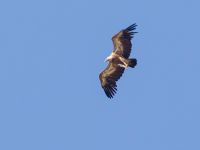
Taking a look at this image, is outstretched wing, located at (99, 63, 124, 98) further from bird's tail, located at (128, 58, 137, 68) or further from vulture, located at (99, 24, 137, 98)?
bird's tail, located at (128, 58, 137, 68)

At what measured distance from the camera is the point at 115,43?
28.9 meters

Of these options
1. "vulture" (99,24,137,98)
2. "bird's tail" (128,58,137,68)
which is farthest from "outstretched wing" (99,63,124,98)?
"bird's tail" (128,58,137,68)

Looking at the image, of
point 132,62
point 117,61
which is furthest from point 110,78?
point 132,62

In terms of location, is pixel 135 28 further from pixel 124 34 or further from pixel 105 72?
pixel 105 72

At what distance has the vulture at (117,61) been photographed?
28453mm

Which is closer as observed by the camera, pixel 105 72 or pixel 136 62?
pixel 136 62

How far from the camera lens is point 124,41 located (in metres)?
28.6

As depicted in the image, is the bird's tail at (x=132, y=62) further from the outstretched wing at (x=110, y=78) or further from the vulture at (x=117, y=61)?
the outstretched wing at (x=110, y=78)

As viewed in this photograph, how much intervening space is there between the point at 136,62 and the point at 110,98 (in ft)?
9.10

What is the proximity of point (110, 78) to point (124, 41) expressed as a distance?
79.2 inches

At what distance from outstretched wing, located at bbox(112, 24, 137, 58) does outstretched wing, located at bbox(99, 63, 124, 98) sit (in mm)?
1062

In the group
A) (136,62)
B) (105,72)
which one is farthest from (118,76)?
(136,62)

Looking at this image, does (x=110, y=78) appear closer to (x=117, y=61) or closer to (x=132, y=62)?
(x=117, y=61)

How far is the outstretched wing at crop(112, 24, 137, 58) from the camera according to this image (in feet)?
93.5
